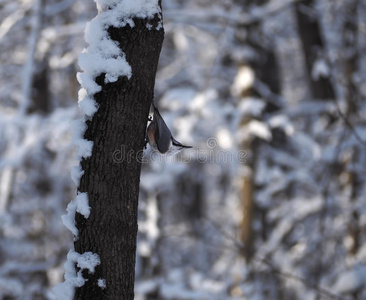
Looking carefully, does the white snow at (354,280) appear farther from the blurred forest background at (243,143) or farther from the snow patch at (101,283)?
the snow patch at (101,283)

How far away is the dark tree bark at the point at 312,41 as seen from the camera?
5336 mm

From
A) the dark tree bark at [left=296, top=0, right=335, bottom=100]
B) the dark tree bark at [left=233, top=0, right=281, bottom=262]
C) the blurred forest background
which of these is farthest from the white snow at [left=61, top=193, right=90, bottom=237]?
the dark tree bark at [left=296, top=0, right=335, bottom=100]

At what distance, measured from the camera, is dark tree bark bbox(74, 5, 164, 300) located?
146 centimetres

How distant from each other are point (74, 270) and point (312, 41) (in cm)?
522

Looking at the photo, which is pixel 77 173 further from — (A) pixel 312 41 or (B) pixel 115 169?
(A) pixel 312 41

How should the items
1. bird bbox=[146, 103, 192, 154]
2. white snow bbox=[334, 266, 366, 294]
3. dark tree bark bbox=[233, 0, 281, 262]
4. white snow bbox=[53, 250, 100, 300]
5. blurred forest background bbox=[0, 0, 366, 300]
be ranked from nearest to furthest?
1. white snow bbox=[53, 250, 100, 300]
2. bird bbox=[146, 103, 192, 154]
3. white snow bbox=[334, 266, 366, 294]
4. blurred forest background bbox=[0, 0, 366, 300]
5. dark tree bark bbox=[233, 0, 281, 262]

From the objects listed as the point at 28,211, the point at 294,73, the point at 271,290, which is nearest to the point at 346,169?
the point at 271,290

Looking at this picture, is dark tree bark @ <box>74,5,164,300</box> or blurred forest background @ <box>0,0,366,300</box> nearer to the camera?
dark tree bark @ <box>74,5,164,300</box>

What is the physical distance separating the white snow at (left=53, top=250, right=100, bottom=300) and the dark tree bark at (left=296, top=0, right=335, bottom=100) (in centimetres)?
440

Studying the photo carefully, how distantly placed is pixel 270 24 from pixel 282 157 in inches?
86.6

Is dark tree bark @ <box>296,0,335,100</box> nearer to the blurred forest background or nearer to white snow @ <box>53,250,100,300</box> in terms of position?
the blurred forest background

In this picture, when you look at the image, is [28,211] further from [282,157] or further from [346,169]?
[346,169]

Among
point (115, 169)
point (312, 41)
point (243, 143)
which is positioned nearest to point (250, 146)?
point (243, 143)

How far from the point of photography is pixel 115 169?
1.46 meters
